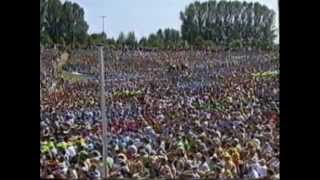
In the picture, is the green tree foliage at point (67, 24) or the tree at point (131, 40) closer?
the green tree foliage at point (67, 24)

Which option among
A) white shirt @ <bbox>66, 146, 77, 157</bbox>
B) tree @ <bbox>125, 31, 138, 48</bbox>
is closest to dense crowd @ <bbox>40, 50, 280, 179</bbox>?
white shirt @ <bbox>66, 146, 77, 157</bbox>

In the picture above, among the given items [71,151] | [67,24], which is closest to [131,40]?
[67,24]

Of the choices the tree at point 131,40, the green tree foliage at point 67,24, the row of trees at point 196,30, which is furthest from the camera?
the tree at point 131,40

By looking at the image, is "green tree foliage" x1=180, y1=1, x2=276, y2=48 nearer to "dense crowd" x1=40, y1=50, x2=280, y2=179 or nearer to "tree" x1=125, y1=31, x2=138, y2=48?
"dense crowd" x1=40, y1=50, x2=280, y2=179

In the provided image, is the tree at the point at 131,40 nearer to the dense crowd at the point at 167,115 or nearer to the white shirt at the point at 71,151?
the dense crowd at the point at 167,115

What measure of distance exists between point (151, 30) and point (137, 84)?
29.2 inches

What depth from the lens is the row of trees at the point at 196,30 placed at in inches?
139

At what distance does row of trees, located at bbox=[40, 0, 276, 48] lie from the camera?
353cm

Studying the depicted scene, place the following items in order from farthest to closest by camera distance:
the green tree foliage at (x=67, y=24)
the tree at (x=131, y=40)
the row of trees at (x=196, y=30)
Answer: the tree at (x=131, y=40) < the row of trees at (x=196, y=30) < the green tree foliage at (x=67, y=24)

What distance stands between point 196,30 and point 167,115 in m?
0.89

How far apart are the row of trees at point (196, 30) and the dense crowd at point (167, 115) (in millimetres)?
122

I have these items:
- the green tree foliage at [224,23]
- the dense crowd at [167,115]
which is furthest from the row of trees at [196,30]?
the dense crowd at [167,115]
